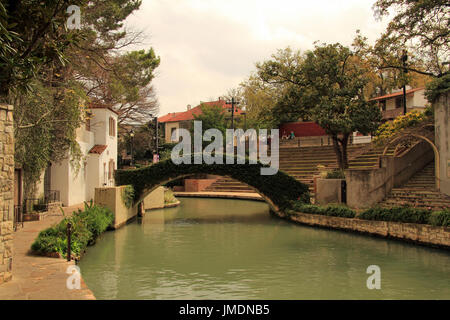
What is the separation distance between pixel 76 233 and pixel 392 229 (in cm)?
1157

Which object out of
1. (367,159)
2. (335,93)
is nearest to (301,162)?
(367,159)

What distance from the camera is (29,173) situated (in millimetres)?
17844

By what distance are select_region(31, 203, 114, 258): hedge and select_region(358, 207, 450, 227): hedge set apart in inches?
426

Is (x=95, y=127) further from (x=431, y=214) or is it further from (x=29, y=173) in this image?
(x=431, y=214)

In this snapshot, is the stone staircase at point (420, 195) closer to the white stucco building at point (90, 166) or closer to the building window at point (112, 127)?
the white stucco building at point (90, 166)

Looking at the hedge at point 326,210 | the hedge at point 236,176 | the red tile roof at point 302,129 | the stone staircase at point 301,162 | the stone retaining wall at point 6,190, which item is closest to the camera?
the stone retaining wall at point 6,190

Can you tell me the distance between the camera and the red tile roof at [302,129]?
135 feet

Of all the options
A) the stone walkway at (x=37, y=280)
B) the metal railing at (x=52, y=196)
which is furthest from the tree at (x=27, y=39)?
the metal railing at (x=52, y=196)

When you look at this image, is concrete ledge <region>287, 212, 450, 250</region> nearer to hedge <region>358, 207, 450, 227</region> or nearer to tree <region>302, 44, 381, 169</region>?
hedge <region>358, 207, 450, 227</region>

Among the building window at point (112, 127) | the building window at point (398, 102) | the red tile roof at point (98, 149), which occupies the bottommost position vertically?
the red tile roof at point (98, 149)

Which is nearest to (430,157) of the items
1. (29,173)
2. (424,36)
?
(424,36)

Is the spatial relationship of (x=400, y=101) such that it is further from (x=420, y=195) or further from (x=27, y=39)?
(x=27, y=39)

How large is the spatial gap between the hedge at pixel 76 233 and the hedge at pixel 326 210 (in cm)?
933

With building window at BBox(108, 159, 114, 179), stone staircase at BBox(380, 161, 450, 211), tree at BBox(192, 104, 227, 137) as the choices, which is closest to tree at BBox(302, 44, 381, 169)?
stone staircase at BBox(380, 161, 450, 211)
